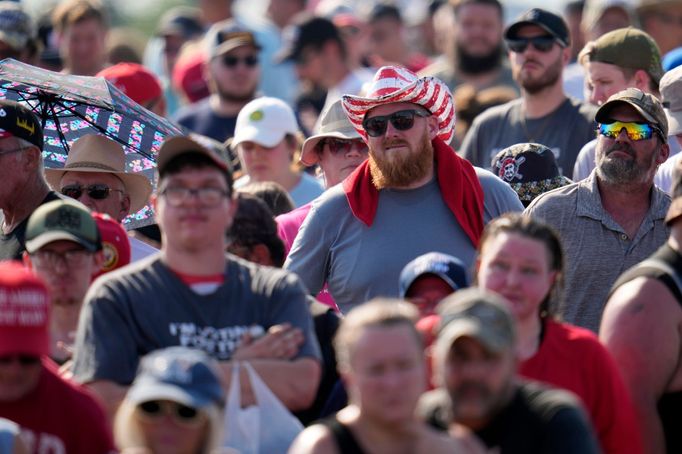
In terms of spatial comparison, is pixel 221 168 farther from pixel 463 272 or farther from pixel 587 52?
pixel 587 52

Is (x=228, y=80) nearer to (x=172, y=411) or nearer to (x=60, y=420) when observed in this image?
(x=60, y=420)

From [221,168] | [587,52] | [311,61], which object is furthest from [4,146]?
[311,61]

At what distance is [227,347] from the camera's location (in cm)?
591

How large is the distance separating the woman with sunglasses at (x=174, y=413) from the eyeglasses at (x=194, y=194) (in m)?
1.02

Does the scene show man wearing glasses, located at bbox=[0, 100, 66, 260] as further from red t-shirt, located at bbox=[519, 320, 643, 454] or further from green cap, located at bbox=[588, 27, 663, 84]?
green cap, located at bbox=[588, 27, 663, 84]

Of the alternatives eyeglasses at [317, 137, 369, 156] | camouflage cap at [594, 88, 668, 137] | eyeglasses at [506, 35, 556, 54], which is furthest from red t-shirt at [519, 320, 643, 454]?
eyeglasses at [506, 35, 556, 54]

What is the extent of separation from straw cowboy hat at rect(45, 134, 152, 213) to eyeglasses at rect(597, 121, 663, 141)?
7.92 feet

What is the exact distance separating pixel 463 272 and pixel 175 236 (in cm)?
120

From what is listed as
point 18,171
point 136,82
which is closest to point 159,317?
point 18,171

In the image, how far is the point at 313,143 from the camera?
922 cm

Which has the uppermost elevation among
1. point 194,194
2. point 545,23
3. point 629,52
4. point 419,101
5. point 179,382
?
point 545,23

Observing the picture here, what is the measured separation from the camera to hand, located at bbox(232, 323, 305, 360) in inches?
232

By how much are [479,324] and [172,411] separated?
0.98 meters

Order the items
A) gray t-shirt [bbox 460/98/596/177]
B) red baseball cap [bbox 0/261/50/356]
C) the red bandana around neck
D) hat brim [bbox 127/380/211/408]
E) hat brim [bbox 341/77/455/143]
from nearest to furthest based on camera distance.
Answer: hat brim [bbox 127/380/211/408]
red baseball cap [bbox 0/261/50/356]
the red bandana around neck
hat brim [bbox 341/77/455/143]
gray t-shirt [bbox 460/98/596/177]
